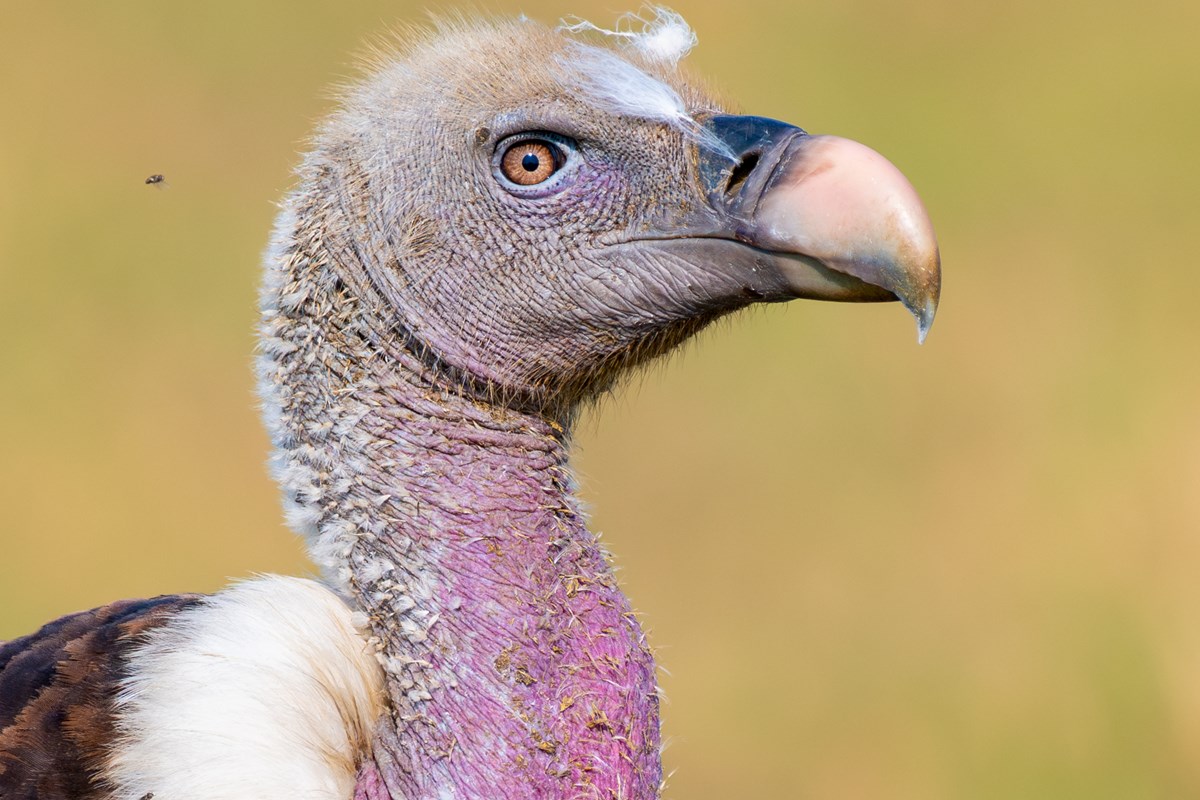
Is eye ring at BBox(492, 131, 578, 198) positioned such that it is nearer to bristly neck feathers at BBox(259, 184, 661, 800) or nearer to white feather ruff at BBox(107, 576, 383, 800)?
bristly neck feathers at BBox(259, 184, 661, 800)

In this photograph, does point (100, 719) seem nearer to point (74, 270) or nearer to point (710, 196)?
point (710, 196)

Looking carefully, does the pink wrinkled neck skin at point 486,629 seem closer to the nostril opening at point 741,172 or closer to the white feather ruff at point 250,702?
the white feather ruff at point 250,702

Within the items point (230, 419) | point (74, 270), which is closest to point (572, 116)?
point (230, 419)

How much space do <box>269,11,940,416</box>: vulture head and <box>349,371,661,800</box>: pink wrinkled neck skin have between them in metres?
0.15

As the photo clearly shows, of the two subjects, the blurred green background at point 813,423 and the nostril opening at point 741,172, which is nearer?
the nostril opening at point 741,172

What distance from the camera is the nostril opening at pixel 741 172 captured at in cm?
281

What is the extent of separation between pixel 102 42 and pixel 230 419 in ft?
9.56

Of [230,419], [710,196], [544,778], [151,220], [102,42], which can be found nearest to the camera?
[544,778]

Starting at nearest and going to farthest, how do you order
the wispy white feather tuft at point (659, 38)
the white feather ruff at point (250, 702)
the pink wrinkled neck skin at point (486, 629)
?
the white feather ruff at point (250, 702)
the pink wrinkled neck skin at point (486, 629)
the wispy white feather tuft at point (659, 38)

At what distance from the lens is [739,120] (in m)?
2.88

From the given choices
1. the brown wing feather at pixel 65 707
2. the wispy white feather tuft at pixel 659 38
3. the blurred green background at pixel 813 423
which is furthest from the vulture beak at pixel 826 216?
the blurred green background at pixel 813 423

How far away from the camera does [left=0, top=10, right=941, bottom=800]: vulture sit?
2.54m

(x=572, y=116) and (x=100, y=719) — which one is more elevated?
(x=572, y=116)

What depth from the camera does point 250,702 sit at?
A: 2502 mm
